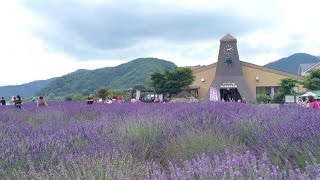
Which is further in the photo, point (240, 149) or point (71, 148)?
point (240, 149)

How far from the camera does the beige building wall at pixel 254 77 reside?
52.6 metres

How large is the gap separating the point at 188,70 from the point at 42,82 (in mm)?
126715

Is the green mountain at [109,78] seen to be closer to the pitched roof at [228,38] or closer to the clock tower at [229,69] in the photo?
the clock tower at [229,69]

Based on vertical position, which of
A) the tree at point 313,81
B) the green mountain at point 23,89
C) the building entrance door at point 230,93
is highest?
the green mountain at point 23,89

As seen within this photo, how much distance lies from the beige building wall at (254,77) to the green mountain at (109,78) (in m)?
38.8

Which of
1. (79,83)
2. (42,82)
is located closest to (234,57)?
(79,83)

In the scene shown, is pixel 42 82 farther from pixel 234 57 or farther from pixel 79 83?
pixel 234 57

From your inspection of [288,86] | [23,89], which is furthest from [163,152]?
[23,89]

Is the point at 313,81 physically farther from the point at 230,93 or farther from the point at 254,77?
the point at 230,93

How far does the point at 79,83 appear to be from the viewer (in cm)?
10606

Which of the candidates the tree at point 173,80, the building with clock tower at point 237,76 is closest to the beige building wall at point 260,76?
the building with clock tower at point 237,76

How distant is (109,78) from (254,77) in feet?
202

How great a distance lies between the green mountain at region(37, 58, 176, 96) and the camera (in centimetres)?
9962

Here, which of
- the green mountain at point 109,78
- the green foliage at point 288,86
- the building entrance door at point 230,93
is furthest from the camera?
the green mountain at point 109,78
